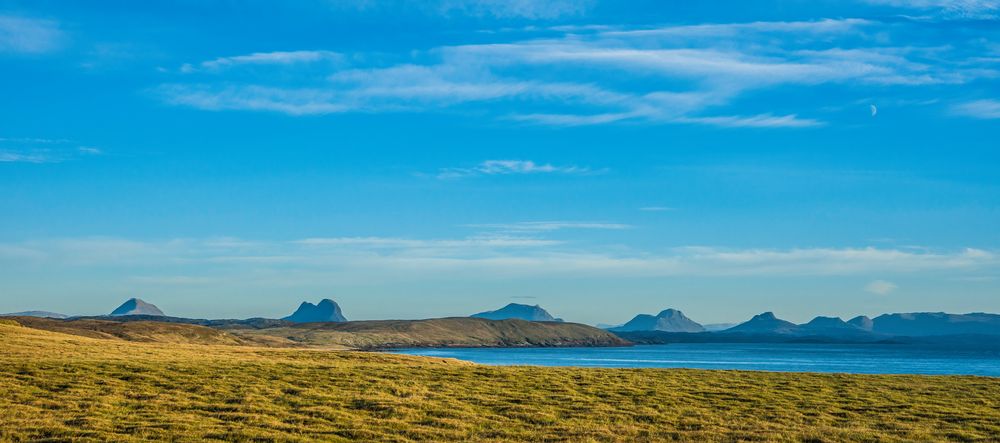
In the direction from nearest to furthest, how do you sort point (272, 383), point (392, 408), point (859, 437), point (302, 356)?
1. point (859, 437)
2. point (392, 408)
3. point (272, 383)
4. point (302, 356)

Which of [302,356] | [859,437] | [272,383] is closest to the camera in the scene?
[859,437]

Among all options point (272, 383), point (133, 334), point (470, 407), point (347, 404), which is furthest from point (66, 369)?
point (133, 334)

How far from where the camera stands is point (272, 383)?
145ft

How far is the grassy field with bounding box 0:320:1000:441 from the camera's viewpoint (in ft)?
101

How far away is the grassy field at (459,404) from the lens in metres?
30.8

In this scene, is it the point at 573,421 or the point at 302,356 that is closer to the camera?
the point at 573,421

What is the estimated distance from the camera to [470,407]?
3741cm

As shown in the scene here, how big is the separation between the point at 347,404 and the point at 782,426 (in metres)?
19.3

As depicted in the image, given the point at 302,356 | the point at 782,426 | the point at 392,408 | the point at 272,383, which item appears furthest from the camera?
the point at 302,356

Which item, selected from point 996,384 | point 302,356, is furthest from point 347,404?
point 996,384

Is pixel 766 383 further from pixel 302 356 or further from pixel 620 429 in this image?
pixel 302 356

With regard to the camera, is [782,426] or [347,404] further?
[347,404]

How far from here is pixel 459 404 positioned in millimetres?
38219

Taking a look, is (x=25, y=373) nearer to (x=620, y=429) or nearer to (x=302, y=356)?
(x=302, y=356)
